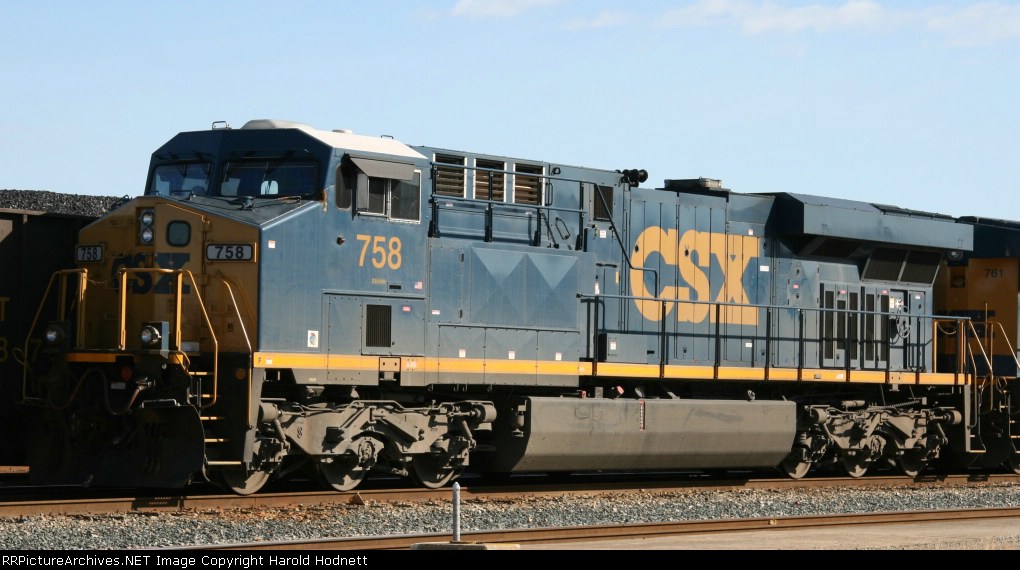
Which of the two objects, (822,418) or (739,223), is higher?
(739,223)

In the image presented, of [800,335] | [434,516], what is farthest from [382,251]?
[800,335]

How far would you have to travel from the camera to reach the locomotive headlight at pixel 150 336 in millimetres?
12070

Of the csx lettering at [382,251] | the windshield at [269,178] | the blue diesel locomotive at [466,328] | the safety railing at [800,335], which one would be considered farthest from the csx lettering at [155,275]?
the safety railing at [800,335]

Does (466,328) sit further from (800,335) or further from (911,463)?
(911,463)

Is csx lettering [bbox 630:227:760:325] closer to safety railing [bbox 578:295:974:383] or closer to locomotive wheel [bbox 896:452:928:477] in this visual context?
safety railing [bbox 578:295:974:383]

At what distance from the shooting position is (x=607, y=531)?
11.2 metres

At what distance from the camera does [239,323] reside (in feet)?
40.5

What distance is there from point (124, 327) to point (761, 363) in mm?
8613

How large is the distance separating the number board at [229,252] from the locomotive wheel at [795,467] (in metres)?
8.38

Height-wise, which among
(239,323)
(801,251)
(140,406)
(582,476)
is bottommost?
(582,476)

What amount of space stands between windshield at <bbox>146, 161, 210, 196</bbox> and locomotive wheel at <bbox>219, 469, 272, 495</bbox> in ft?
9.46

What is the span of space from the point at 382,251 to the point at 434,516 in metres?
2.71
